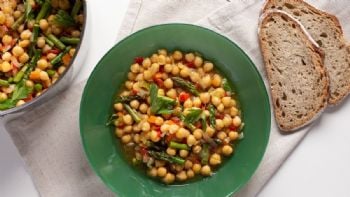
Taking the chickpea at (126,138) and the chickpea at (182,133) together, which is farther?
the chickpea at (126,138)

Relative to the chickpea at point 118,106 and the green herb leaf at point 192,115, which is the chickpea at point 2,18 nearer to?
the chickpea at point 118,106

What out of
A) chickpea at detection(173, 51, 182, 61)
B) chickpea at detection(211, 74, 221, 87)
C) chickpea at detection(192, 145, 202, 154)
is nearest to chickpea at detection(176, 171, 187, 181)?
chickpea at detection(192, 145, 202, 154)

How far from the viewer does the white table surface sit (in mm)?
2344

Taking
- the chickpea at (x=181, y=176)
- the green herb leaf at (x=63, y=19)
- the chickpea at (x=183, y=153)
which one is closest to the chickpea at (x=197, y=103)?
the chickpea at (x=183, y=153)

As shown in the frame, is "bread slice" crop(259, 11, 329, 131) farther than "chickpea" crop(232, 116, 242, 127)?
Yes

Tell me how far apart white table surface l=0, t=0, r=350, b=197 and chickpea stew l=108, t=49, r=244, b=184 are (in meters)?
0.25

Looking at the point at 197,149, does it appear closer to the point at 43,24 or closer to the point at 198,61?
the point at 198,61

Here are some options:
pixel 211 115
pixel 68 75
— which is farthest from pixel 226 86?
pixel 68 75

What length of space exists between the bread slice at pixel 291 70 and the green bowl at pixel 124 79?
0.19 meters

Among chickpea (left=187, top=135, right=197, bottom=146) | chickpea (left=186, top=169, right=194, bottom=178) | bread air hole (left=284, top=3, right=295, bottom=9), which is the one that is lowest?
chickpea (left=186, top=169, right=194, bottom=178)

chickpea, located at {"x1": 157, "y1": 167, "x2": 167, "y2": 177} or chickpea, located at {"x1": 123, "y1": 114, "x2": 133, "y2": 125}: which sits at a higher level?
chickpea, located at {"x1": 123, "y1": 114, "x2": 133, "y2": 125}

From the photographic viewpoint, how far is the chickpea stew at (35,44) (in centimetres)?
220

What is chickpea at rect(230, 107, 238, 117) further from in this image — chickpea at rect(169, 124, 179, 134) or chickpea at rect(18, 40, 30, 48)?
→ chickpea at rect(18, 40, 30, 48)

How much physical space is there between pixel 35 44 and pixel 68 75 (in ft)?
0.79
